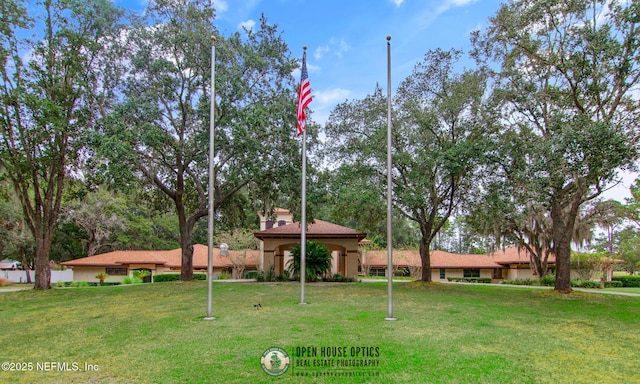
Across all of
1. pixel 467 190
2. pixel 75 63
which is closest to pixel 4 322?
pixel 75 63

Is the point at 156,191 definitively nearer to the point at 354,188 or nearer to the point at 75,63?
the point at 75,63

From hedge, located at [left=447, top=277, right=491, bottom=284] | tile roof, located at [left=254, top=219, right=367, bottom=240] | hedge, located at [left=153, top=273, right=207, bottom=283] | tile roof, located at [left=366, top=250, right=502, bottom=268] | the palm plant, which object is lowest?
hedge, located at [left=447, top=277, right=491, bottom=284]

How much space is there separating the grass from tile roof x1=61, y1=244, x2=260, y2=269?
60.2ft

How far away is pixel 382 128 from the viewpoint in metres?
18.6

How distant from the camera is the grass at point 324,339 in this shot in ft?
18.1

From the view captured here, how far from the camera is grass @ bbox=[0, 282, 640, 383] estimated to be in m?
5.51

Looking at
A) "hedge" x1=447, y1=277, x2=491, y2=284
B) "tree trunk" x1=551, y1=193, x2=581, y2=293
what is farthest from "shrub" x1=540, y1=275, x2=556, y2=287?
"tree trunk" x1=551, y1=193, x2=581, y2=293

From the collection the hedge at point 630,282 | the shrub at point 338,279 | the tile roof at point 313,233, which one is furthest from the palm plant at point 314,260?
the hedge at point 630,282

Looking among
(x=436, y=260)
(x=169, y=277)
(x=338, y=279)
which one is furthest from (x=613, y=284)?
(x=169, y=277)

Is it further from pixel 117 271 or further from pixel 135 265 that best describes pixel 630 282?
pixel 117 271

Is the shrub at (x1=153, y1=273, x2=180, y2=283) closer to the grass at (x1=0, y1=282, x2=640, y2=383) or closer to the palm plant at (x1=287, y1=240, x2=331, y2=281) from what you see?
the palm plant at (x1=287, y1=240, x2=331, y2=281)

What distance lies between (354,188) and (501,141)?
244 inches

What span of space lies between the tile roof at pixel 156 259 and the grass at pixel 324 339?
1835 cm

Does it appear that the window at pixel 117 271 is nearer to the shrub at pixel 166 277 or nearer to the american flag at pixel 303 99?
the shrub at pixel 166 277
